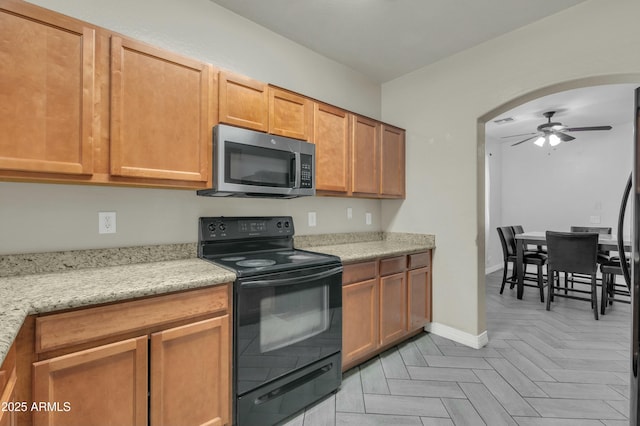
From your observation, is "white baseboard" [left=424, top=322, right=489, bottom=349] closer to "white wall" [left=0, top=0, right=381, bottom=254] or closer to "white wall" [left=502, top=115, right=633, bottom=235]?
"white wall" [left=0, top=0, right=381, bottom=254]

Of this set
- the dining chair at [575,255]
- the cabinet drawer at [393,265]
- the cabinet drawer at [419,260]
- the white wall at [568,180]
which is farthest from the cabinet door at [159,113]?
the white wall at [568,180]

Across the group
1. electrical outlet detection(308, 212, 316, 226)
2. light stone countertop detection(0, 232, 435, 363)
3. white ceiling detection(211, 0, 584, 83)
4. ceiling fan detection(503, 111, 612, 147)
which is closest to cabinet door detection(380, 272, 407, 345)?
light stone countertop detection(0, 232, 435, 363)

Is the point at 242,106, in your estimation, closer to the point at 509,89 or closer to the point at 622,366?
the point at 509,89

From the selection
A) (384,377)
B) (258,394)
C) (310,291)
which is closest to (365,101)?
(310,291)

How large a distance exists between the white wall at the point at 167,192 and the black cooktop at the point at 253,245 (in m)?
0.10

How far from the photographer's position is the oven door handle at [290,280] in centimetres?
162

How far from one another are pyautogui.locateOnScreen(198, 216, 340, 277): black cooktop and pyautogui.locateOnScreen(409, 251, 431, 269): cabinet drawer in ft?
3.40

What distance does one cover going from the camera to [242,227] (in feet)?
7.47

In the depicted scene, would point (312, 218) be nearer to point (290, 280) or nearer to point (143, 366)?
point (290, 280)

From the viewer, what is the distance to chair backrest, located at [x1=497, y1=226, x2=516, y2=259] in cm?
452

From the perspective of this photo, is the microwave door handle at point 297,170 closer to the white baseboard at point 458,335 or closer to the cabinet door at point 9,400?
the cabinet door at point 9,400

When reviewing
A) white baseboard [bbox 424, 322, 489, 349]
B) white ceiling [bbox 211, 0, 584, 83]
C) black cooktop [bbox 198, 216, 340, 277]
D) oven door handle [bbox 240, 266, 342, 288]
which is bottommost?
white baseboard [bbox 424, 322, 489, 349]

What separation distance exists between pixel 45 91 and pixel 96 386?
1311mm

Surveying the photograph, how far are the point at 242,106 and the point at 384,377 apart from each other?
7.25ft
